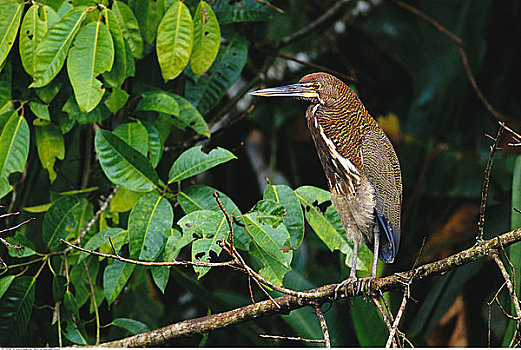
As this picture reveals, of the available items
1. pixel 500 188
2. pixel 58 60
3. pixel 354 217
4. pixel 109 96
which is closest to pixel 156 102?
pixel 109 96

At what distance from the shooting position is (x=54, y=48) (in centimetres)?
147

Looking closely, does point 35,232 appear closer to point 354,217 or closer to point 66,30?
point 66,30

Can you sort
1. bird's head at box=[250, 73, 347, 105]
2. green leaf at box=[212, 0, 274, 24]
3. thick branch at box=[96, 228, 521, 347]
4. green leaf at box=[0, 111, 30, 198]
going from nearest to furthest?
1. thick branch at box=[96, 228, 521, 347]
2. bird's head at box=[250, 73, 347, 105]
3. green leaf at box=[0, 111, 30, 198]
4. green leaf at box=[212, 0, 274, 24]

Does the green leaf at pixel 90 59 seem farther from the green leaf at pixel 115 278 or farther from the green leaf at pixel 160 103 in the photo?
the green leaf at pixel 115 278

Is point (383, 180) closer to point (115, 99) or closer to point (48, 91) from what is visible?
point (115, 99)

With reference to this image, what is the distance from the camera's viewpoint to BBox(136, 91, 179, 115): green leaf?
1646 mm

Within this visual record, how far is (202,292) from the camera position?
6.93 ft

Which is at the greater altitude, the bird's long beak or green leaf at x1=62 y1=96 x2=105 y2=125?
the bird's long beak

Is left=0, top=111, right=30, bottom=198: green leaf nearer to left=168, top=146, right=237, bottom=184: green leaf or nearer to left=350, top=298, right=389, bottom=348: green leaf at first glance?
left=168, top=146, right=237, bottom=184: green leaf

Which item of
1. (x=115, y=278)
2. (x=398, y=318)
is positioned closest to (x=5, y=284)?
(x=115, y=278)

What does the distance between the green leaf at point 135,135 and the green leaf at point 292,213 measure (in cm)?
Result: 39

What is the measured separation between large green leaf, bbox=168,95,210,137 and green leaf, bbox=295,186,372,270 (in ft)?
1.21

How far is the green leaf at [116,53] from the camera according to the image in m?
1.51

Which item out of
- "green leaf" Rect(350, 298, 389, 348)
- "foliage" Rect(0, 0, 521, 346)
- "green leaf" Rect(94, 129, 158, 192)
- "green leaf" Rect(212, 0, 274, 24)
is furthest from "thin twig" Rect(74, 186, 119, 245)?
"green leaf" Rect(350, 298, 389, 348)
